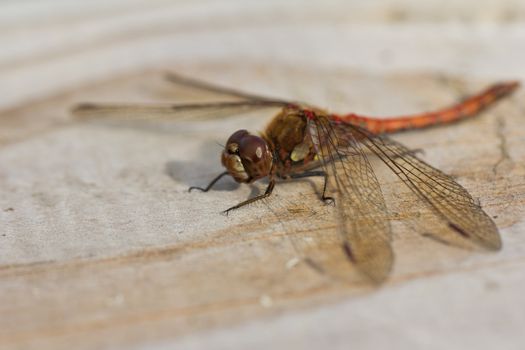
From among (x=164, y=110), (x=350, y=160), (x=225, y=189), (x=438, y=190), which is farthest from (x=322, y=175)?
(x=164, y=110)

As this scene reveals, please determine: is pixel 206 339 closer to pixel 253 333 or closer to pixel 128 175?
pixel 253 333

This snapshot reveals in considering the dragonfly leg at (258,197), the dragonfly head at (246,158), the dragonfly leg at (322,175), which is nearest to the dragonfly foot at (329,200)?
the dragonfly leg at (322,175)

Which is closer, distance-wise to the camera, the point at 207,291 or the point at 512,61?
the point at 207,291

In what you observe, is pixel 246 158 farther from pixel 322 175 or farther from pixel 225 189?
pixel 322 175

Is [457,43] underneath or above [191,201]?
above

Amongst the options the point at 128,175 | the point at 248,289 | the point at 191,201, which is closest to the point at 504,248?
the point at 248,289

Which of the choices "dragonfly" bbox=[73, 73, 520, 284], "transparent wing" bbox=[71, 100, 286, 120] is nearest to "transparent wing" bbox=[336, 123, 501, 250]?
"dragonfly" bbox=[73, 73, 520, 284]

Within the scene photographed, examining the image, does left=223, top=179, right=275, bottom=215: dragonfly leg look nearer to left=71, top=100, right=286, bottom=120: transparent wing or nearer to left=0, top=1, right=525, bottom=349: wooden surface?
left=0, top=1, right=525, bottom=349: wooden surface
